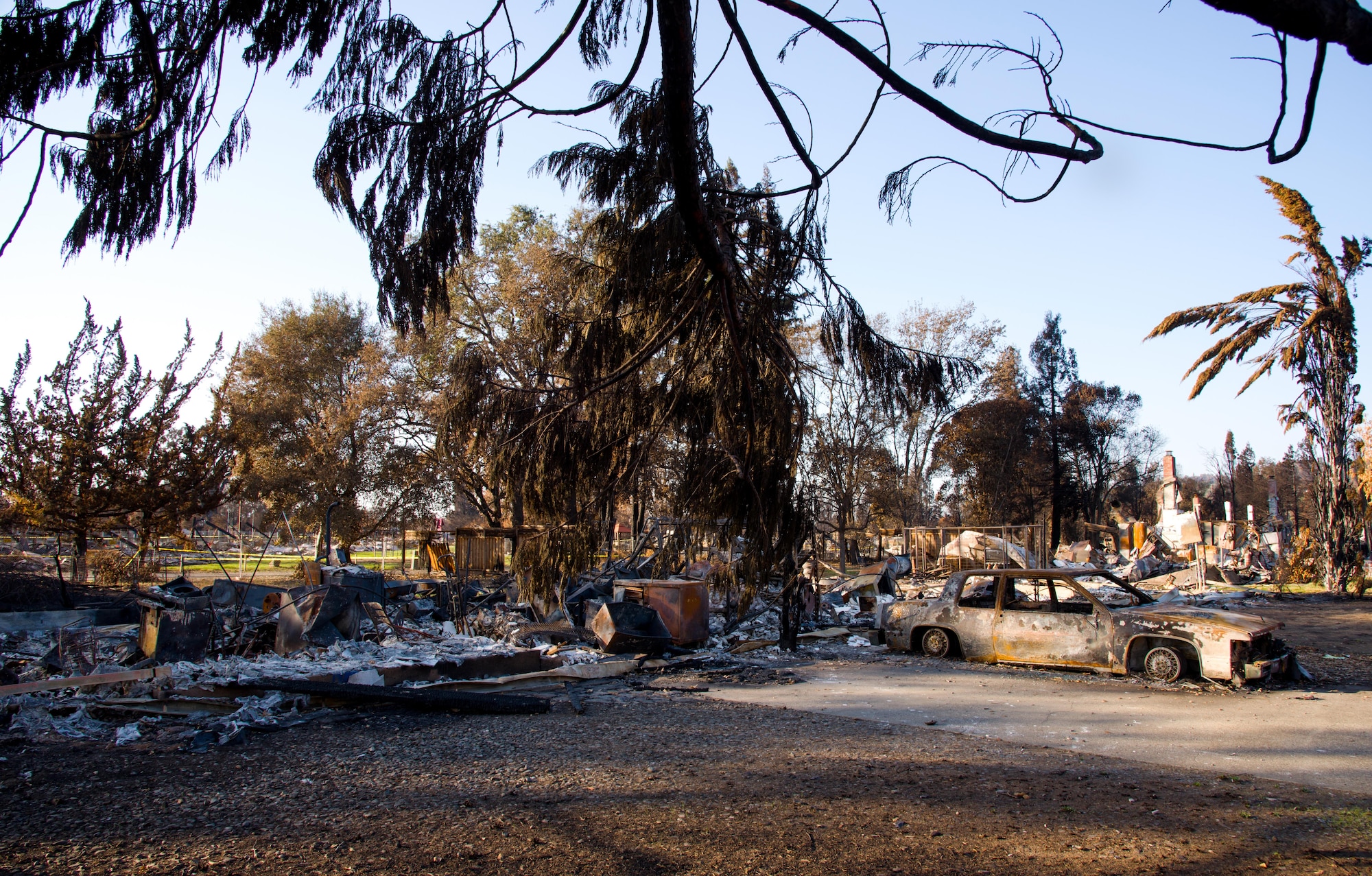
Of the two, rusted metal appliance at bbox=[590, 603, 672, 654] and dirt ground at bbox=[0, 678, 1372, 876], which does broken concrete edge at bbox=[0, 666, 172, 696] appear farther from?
rusted metal appliance at bbox=[590, 603, 672, 654]

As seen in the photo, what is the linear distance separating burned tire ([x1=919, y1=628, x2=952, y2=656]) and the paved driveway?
676 mm

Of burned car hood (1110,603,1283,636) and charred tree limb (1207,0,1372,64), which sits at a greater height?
charred tree limb (1207,0,1372,64)

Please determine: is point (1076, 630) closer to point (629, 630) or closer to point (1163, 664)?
point (1163, 664)

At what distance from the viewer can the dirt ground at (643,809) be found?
3.86 m

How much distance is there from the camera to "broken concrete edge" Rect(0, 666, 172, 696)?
7.31m

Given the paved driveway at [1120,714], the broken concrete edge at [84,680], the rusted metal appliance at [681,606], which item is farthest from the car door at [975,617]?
the broken concrete edge at [84,680]

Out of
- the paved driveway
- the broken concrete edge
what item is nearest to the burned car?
the paved driveway

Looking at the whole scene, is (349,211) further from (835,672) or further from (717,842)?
(835,672)

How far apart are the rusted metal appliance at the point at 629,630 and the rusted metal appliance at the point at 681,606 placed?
30cm

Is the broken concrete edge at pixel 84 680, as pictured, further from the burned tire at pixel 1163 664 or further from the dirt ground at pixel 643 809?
the burned tire at pixel 1163 664

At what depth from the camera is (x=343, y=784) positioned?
5.18 meters

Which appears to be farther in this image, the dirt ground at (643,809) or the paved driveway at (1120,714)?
the paved driveway at (1120,714)

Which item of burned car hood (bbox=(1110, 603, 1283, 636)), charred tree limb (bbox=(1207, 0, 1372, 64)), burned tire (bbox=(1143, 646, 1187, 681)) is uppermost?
charred tree limb (bbox=(1207, 0, 1372, 64))

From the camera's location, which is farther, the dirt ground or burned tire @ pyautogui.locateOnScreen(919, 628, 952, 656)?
burned tire @ pyautogui.locateOnScreen(919, 628, 952, 656)
